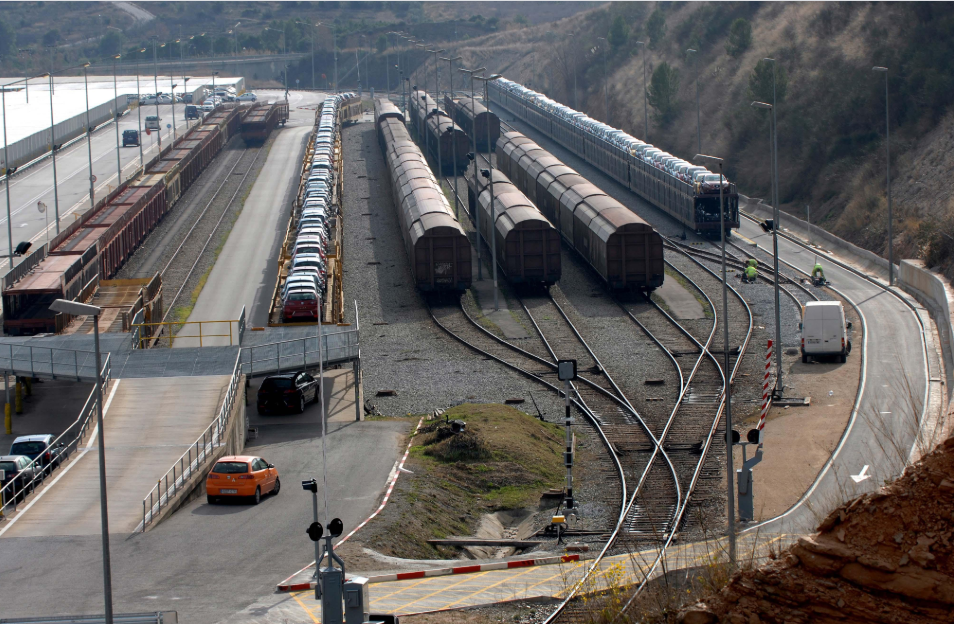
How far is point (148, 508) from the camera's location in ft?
69.6

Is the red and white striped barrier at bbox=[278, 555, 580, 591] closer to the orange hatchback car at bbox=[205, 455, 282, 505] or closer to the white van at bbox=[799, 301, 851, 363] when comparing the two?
the orange hatchback car at bbox=[205, 455, 282, 505]

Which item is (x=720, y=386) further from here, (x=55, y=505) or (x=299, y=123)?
(x=299, y=123)

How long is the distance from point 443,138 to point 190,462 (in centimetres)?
4811

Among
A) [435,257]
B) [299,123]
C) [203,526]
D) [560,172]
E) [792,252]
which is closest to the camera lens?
[203,526]

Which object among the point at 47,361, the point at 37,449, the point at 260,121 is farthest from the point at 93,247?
the point at 260,121

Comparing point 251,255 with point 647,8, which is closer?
point 251,255

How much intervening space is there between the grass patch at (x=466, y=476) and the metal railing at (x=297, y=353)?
3790 mm

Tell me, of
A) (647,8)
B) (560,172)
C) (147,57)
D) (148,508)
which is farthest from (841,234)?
(147,57)

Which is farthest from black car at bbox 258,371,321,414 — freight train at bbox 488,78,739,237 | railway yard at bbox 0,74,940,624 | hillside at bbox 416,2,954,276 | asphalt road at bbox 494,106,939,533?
hillside at bbox 416,2,954,276

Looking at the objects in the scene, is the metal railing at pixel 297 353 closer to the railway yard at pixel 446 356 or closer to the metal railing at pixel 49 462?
the railway yard at pixel 446 356

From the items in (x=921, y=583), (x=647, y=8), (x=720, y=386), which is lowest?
(x=720, y=386)

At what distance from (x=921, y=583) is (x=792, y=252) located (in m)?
41.6

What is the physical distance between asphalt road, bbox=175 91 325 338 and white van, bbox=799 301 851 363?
18.8 metres

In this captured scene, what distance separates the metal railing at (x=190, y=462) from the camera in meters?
20.8
